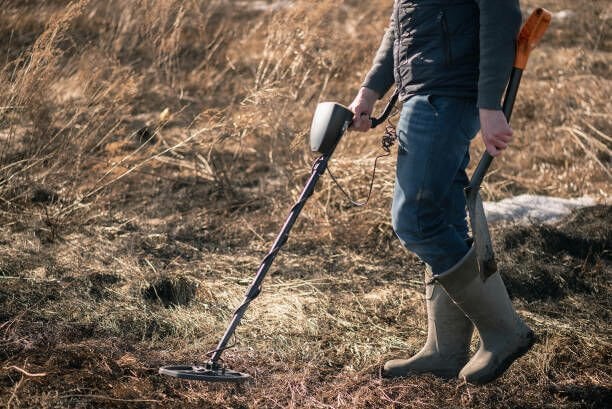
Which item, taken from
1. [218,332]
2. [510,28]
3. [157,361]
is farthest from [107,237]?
[510,28]

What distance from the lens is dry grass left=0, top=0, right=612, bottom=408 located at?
311cm

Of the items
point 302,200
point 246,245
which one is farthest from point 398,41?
point 246,245

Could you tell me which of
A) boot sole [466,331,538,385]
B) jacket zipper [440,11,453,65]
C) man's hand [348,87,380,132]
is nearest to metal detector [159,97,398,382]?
man's hand [348,87,380,132]

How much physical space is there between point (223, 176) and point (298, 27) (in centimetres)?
107

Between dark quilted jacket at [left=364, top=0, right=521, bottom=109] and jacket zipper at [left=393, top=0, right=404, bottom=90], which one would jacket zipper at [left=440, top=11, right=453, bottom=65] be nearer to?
dark quilted jacket at [left=364, top=0, right=521, bottom=109]

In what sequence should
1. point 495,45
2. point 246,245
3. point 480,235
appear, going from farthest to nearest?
point 246,245, point 480,235, point 495,45

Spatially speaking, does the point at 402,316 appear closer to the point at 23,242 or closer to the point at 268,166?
the point at 23,242

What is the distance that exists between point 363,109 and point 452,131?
51 cm

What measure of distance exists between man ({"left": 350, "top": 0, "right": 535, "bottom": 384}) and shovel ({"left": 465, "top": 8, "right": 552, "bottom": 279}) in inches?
1.8

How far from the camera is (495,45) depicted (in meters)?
2.60

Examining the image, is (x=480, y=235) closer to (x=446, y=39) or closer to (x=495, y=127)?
(x=495, y=127)

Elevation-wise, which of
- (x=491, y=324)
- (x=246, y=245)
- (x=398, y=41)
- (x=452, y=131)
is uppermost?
(x=398, y=41)

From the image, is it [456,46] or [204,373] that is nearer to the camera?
[456,46]

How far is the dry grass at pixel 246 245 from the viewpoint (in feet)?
10.2
